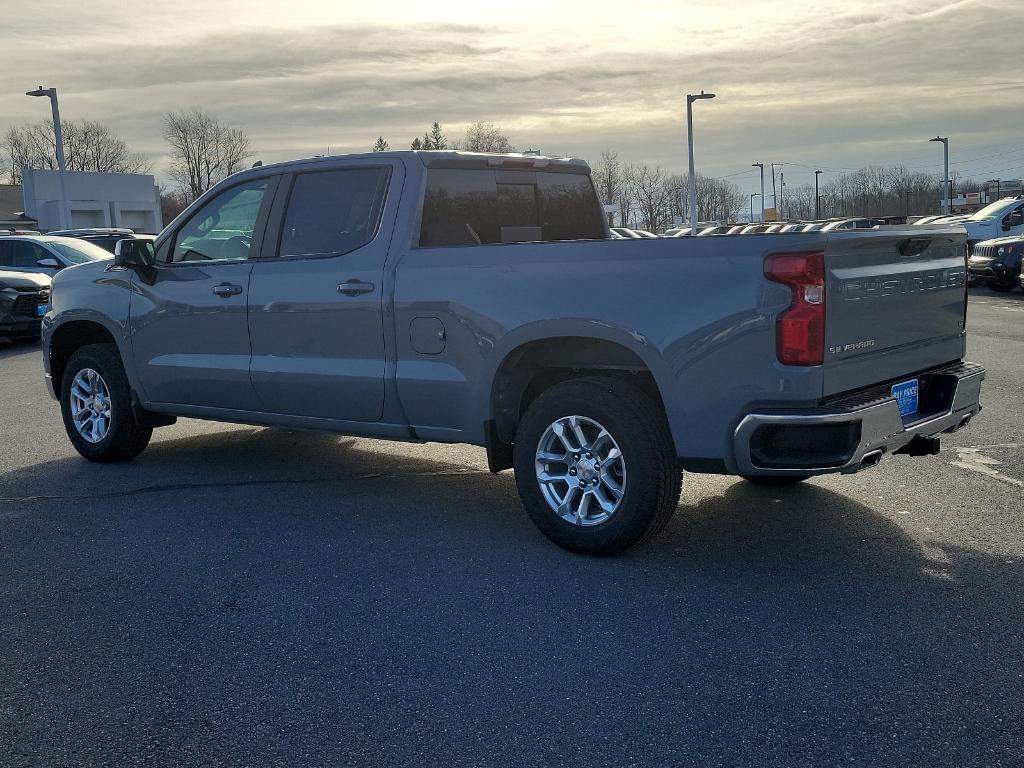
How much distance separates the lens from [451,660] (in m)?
4.11

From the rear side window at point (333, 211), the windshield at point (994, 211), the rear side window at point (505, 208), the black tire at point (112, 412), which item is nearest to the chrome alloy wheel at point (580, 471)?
the rear side window at point (505, 208)

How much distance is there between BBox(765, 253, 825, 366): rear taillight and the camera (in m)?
4.60

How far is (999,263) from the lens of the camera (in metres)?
22.3

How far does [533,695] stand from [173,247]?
4.65 metres

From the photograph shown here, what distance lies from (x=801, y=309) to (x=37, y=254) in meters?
17.9

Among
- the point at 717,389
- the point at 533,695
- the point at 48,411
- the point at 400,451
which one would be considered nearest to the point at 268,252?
the point at 400,451

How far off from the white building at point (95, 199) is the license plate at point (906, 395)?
66292 mm

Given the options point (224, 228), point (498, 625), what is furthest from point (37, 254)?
point (498, 625)

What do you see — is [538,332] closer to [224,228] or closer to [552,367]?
[552,367]

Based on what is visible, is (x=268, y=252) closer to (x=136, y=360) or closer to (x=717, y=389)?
(x=136, y=360)

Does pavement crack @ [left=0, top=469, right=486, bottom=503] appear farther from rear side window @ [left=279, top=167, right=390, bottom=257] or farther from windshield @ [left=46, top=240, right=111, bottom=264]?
windshield @ [left=46, top=240, right=111, bottom=264]

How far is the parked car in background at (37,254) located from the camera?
64.2ft

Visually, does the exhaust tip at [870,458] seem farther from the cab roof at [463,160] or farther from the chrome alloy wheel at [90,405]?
the chrome alloy wheel at [90,405]

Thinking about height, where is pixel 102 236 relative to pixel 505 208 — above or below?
above
